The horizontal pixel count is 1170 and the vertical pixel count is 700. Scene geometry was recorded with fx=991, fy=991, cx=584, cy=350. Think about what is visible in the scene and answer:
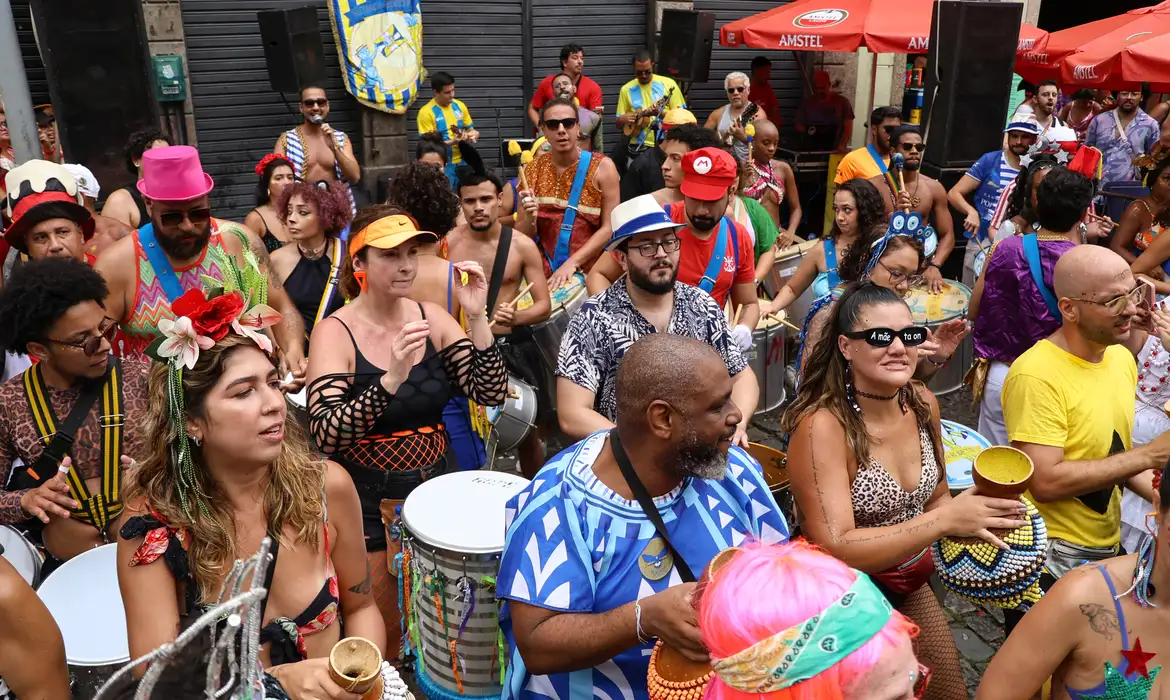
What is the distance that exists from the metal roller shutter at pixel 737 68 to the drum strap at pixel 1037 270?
29.5 ft

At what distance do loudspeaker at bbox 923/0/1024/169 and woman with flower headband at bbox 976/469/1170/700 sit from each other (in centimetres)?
652

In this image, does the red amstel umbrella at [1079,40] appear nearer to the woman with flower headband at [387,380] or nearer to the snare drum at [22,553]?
the woman with flower headband at [387,380]

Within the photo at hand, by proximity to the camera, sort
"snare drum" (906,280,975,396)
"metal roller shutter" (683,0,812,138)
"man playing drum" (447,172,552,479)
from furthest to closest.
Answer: "metal roller shutter" (683,0,812,138) < "snare drum" (906,280,975,396) < "man playing drum" (447,172,552,479)

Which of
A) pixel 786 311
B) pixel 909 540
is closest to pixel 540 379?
pixel 786 311

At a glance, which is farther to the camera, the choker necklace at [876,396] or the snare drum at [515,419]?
the snare drum at [515,419]

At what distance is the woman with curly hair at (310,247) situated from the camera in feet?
18.9

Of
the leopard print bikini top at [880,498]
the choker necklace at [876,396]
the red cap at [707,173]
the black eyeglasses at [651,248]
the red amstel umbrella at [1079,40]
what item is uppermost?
the red amstel umbrella at [1079,40]

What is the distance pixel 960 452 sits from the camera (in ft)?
13.1

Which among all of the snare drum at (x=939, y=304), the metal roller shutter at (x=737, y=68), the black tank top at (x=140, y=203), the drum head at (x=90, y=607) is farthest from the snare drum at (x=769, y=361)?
the metal roller shutter at (x=737, y=68)

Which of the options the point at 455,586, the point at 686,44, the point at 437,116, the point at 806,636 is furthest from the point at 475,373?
the point at 686,44

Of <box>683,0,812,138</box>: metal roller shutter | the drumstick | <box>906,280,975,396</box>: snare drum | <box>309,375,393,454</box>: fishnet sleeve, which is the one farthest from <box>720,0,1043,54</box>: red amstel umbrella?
<box>309,375,393,454</box>: fishnet sleeve

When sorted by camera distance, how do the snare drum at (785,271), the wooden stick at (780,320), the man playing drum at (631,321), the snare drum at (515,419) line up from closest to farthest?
the man playing drum at (631,321)
the snare drum at (515,419)
the wooden stick at (780,320)
the snare drum at (785,271)

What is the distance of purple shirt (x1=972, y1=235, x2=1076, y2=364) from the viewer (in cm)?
496

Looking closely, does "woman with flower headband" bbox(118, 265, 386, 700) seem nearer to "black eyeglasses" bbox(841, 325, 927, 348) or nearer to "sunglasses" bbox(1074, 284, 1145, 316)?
"black eyeglasses" bbox(841, 325, 927, 348)
